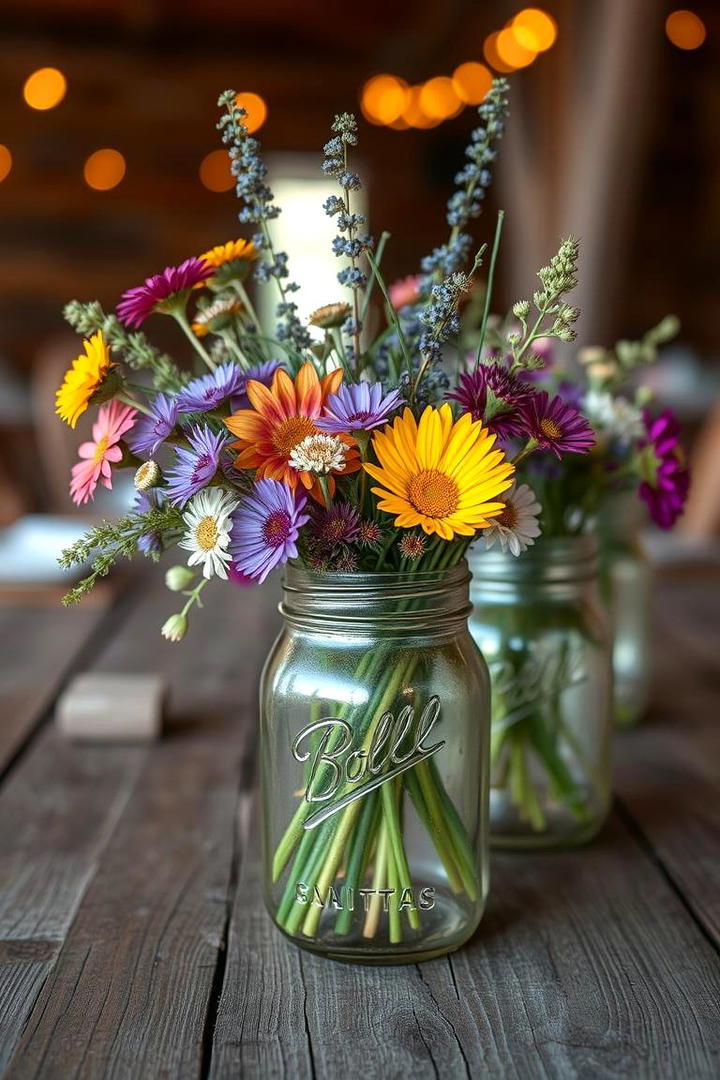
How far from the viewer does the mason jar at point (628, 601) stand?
3.52ft

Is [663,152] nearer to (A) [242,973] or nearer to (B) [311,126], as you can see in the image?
(B) [311,126]

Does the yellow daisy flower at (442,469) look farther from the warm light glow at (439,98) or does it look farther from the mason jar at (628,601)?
the warm light glow at (439,98)

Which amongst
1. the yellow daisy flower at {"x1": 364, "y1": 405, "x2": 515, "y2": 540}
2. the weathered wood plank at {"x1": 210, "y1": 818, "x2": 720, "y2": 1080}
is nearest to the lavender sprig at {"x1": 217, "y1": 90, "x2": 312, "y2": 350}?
the yellow daisy flower at {"x1": 364, "y1": 405, "x2": 515, "y2": 540}

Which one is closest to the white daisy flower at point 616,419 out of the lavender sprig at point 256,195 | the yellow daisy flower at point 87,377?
the lavender sprig at point 256,195

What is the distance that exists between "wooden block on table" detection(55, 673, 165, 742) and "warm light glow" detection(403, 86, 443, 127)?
478cm

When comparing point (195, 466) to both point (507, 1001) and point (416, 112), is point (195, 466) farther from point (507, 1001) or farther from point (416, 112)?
point (416, 112)

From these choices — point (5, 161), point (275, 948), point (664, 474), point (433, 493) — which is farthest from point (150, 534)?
point (5, 161)

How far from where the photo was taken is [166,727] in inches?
42.3

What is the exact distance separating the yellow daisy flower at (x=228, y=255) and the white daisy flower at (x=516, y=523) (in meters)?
0.20

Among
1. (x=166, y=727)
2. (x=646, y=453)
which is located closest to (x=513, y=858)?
(x=646, y=453)

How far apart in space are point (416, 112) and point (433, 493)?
17.1 feet

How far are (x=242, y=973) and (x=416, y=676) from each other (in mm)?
192

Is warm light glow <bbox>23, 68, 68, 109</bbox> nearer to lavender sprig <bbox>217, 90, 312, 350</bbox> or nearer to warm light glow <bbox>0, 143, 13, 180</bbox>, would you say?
warm light glow <bbox>0, 143, 13, 180</bbox>

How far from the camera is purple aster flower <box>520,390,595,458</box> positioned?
0.56 metres
